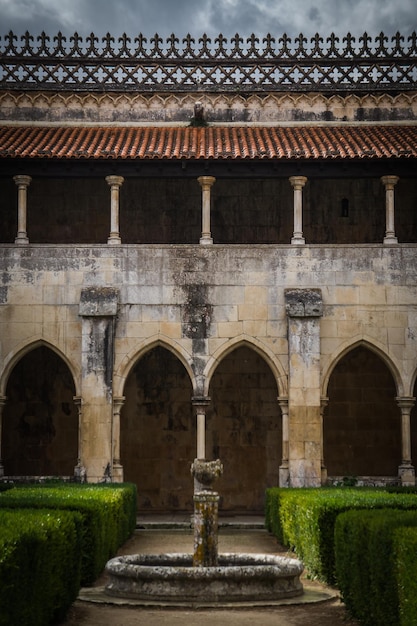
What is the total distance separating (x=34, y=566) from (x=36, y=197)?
61.5 feet

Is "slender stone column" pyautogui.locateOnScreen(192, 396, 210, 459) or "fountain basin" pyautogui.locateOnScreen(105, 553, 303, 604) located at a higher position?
"slender stone column" pyautogui.locateOnScreen(192, 396, 210, 459)

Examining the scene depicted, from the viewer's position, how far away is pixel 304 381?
2408cm

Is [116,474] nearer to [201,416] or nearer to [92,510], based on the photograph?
[201,416]

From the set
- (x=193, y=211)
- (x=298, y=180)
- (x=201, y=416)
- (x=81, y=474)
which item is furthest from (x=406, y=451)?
(x=193, y=211)

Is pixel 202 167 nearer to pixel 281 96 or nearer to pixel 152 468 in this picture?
pixel 281 96

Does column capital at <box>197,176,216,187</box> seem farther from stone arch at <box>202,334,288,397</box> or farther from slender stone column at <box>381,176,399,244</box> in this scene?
slender stone column at <box>381,176,399,244</box>

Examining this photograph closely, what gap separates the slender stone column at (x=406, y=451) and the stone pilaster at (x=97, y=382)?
625 cm

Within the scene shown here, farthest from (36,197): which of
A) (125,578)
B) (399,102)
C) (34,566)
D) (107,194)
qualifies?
(34,566)

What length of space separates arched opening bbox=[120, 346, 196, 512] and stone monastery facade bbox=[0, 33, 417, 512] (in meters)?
0.05

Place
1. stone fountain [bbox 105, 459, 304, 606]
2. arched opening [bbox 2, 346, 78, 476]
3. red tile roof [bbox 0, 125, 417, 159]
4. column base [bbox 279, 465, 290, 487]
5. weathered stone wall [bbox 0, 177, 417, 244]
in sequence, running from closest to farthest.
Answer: stone fountain [bbox 105, 459, 304, 606]
column base [bbox 279, 465, 290, 487]
red tile roof [bbox 0, 125, 417, 159]
weathered stone wall [bbox 0, 177, 417, 244]
arched opening [bbox 2, 346, 78, 476]

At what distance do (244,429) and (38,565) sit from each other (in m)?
18.8

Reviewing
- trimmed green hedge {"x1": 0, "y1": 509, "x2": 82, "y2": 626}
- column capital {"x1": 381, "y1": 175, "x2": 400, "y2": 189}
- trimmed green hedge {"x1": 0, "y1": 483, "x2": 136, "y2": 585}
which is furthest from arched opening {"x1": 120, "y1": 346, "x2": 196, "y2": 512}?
trimmed green hedge {"x1": 0, "y1": 509, "x2": 82, "y2": 626}

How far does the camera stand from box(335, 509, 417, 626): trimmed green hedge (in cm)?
917

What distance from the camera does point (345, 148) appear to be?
2525 cm
